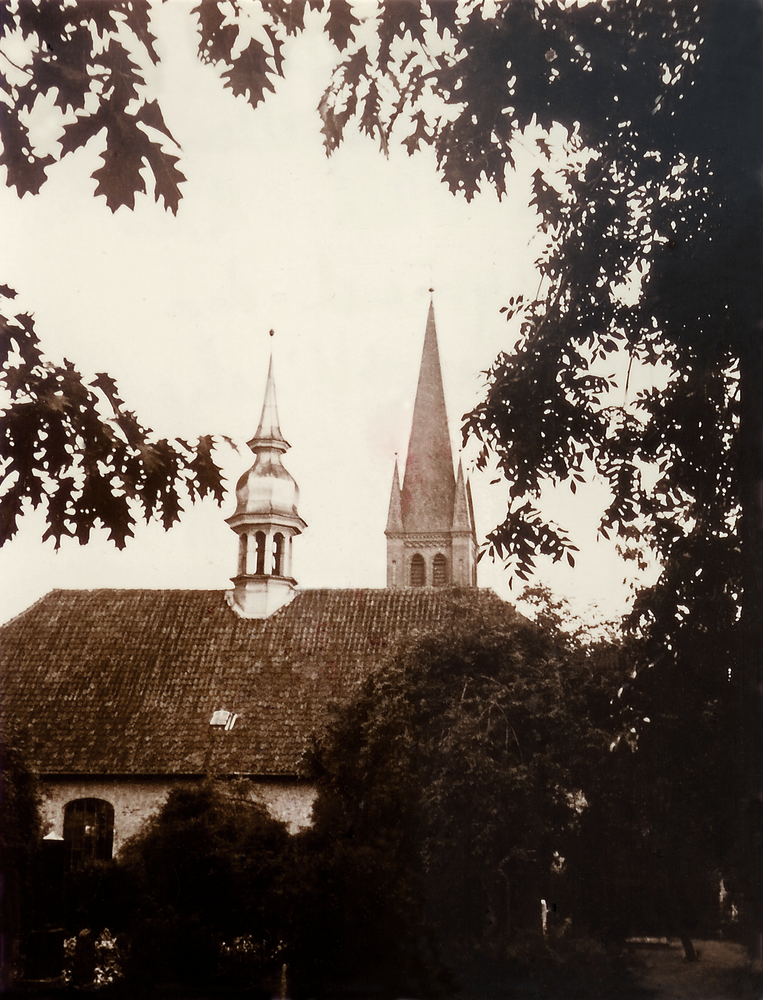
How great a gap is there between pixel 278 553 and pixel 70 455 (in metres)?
5.49

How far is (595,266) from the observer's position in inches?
206

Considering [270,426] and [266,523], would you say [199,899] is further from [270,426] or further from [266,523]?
[266,523]

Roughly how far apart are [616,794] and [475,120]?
4411 millimetres

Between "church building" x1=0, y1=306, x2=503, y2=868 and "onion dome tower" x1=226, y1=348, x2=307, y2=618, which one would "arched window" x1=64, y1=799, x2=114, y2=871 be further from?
"onion dome tower" x1=226, y1=348, x2=307, y2=618

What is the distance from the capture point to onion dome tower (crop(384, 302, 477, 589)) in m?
9.09

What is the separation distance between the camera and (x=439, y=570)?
2759cm

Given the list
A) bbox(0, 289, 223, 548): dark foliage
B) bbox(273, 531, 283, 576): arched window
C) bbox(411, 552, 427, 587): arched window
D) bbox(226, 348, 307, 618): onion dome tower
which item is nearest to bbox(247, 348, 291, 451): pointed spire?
bbox(226, 348, 307, 618): onion dome tower

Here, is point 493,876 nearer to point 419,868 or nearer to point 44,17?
point 419,868

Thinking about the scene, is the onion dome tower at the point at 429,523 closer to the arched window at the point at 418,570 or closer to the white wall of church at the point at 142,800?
the arched window at the point at 418,570

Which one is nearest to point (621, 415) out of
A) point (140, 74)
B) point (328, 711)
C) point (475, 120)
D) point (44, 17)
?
point (475, 120)

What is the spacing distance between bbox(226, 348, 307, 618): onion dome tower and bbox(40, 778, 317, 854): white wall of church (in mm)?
2306

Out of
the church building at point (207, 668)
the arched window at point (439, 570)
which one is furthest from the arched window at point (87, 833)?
the arched window at point (439, 570)

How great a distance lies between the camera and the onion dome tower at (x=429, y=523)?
9094 mm

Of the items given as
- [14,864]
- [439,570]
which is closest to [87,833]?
[14,864]
